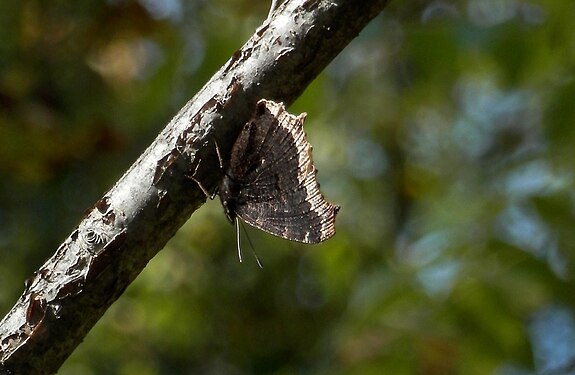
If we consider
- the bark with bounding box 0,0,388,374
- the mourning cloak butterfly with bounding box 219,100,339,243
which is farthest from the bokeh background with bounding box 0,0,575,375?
the bark with bounding box 0,0,388,374

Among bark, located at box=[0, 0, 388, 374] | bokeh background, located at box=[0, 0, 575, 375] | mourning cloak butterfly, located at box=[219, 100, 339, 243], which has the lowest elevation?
bokeh background, located at box=[0, 0, 575, 375]

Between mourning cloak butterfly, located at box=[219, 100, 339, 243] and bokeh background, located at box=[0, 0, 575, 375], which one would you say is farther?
bokeh background, located at box=[0, 0, 575, 375]

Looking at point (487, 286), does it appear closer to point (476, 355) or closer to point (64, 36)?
point (476, 355)

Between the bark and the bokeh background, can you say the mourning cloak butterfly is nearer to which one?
the bark

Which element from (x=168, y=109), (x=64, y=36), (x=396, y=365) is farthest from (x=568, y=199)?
(x=64, y=36)

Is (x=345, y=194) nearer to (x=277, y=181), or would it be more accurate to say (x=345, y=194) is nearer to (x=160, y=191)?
(x=277, y=181)

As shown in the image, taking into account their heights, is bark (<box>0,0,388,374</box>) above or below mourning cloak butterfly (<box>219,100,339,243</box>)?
above
